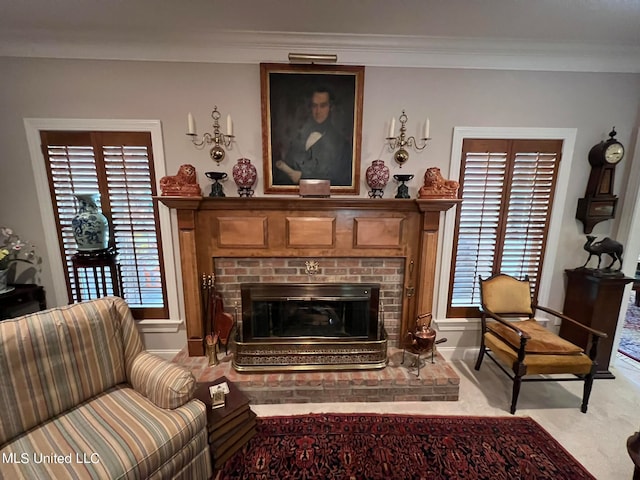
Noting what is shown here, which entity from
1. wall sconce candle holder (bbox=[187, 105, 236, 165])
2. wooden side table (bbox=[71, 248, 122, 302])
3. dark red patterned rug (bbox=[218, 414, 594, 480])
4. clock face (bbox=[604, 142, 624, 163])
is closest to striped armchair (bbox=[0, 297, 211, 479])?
dark red patterned rug (bbox=[218, 414, 594, 480])

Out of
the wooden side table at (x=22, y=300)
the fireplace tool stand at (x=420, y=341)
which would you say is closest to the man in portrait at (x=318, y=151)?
the fireplace tool stand at (x=420, y=341)

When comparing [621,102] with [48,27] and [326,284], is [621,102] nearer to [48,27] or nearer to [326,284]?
[326,284]

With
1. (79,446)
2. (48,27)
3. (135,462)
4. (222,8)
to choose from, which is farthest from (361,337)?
(48,27)

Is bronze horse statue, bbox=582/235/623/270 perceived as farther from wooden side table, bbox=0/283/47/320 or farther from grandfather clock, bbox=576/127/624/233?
wooden side table, bbox=0/283/47/320

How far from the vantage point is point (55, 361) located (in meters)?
1.38

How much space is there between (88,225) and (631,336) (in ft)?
19.9

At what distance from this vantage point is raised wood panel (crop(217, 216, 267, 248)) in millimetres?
2248

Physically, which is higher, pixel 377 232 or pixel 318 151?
pixel 318 151

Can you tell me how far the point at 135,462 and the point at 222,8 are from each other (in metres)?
2.65

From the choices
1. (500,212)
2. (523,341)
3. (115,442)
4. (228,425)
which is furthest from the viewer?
(500,212)

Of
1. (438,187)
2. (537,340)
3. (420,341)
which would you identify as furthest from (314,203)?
(537,340)

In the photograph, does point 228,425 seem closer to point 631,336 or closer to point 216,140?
point 216,140

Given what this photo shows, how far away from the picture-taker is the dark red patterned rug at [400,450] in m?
1.55

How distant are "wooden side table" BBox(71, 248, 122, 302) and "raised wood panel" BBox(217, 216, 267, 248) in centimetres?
94
